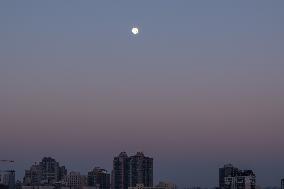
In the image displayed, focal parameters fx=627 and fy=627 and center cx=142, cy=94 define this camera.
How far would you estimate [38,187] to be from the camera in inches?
7195

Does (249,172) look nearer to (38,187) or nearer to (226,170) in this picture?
(226,170)

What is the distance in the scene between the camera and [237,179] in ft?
586

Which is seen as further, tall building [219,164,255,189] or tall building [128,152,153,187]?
tall building [128,152,153,187]

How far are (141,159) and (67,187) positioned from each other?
981 inches

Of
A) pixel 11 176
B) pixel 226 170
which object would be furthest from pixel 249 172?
pixel 11 176

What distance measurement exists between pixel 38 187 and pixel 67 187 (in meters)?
16.6

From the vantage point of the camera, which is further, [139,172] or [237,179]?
[139,172]

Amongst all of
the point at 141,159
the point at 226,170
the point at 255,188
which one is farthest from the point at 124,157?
the point at 255,188

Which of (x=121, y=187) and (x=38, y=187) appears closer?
(x=38, y=187)

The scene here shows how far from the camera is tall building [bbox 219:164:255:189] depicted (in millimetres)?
174000

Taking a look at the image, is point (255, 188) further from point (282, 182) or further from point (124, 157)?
point (124, 157)

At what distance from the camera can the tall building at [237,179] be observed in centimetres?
17400

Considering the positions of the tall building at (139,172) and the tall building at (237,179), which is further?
the tall building at (139,172)

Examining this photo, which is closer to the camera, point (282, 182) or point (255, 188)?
point (255, 188)
